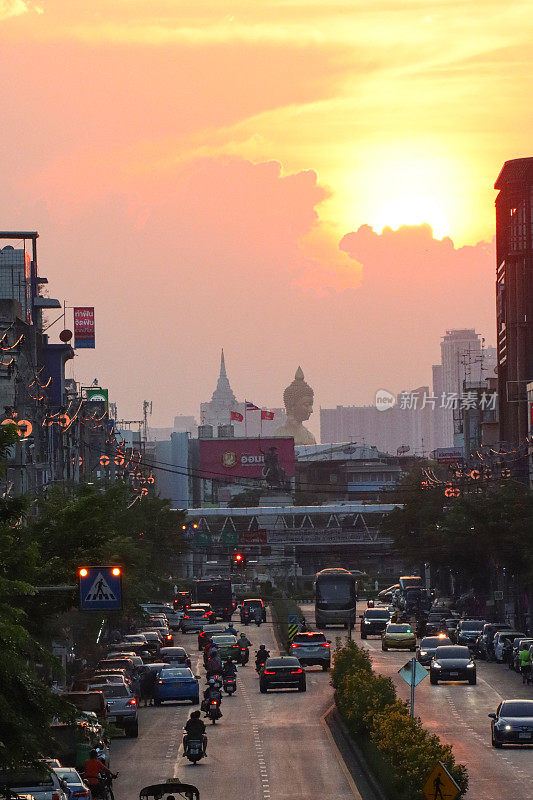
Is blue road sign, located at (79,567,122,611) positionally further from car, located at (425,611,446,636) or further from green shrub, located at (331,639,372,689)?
car, located at (425,611,446,636)

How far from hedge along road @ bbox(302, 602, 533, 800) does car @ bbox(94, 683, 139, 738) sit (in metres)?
9.18

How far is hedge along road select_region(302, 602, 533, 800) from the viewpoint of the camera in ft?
130

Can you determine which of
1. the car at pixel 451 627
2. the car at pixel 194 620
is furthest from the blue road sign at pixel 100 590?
the car at pixel 194 620

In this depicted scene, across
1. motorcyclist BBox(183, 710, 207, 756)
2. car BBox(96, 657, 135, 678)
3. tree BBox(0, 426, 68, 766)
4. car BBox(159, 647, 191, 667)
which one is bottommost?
car BBox(159, 647, 191, 667)

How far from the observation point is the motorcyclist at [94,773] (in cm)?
3588

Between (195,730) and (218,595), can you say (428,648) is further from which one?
(218,595)

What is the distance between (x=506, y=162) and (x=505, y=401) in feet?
71.6

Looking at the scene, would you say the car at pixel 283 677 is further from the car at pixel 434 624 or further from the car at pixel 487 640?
the car at pixel 434 624

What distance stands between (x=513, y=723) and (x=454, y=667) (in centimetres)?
2229

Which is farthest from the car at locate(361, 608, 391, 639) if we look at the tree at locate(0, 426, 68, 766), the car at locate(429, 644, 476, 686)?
the tree at locate(0, 426, 68, 766)

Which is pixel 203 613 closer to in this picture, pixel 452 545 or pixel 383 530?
pixel 452 545

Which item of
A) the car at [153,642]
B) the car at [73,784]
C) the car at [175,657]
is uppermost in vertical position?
the car at [73,784]

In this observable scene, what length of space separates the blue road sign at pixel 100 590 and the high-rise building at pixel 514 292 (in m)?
112

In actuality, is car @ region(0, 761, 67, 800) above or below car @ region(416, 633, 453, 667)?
above
